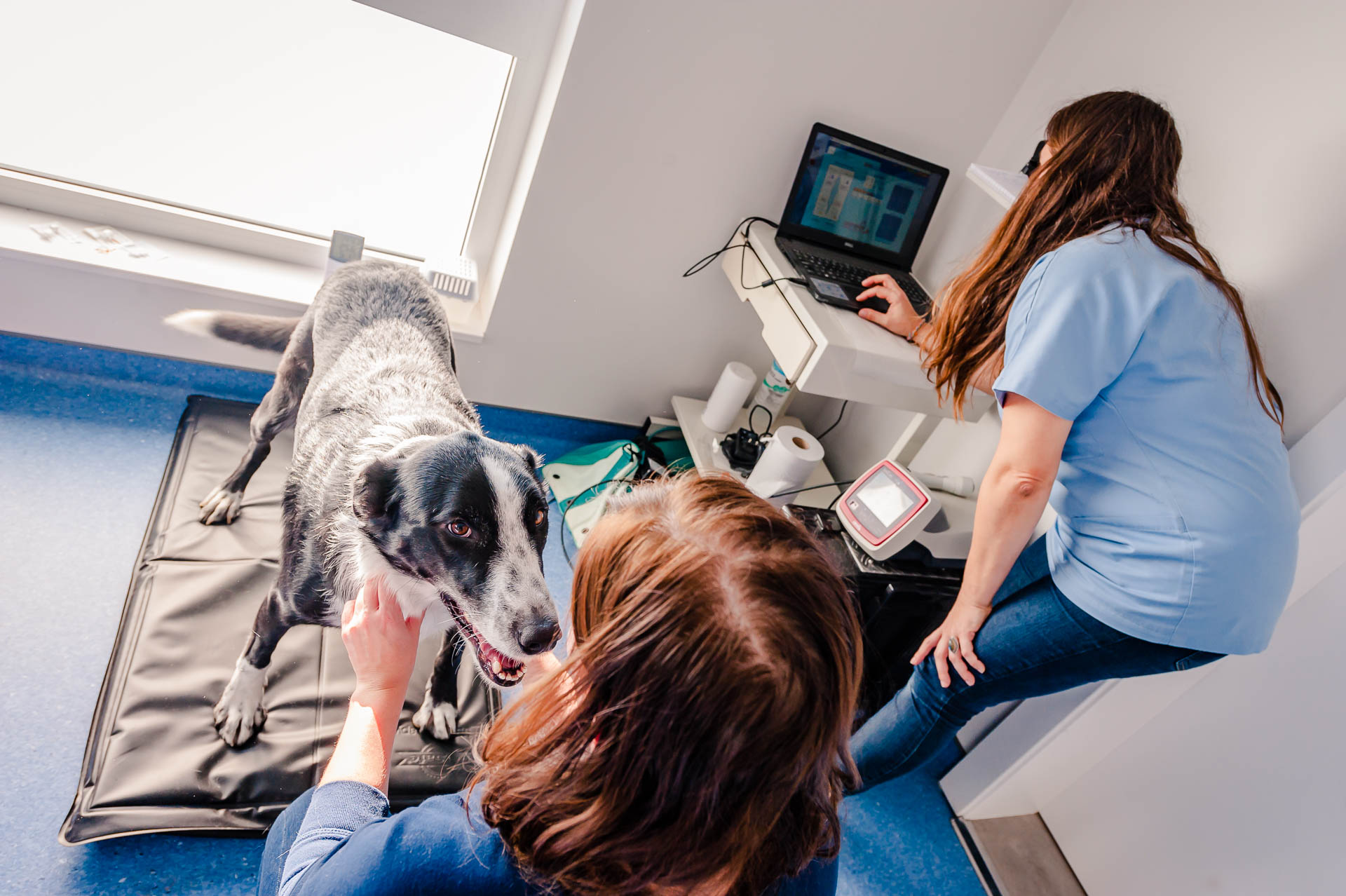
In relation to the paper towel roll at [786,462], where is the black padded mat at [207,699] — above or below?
below

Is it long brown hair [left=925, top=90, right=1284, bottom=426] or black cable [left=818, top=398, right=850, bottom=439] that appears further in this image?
black cable [left=818, top=398, right=850, bottom=439]

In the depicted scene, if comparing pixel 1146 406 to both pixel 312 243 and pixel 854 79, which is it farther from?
pixel 312 243

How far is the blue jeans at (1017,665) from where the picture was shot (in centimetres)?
123

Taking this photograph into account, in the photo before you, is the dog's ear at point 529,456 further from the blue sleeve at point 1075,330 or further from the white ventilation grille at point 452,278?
the white ventilation grille at point 452,278

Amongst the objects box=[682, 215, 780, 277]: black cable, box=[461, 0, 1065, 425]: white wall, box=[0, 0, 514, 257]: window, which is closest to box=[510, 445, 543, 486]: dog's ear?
box=[461, 0, 1065, 425]: white wall

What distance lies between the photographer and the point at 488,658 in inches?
39.2

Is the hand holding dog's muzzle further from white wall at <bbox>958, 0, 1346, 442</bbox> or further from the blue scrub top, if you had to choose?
white wall at <bbox>958, 0, 1346, 442</bbox>

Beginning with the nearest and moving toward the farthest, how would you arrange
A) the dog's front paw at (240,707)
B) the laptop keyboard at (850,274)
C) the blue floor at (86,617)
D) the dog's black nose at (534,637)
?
the dog's black nose at (534,637) < the blue floor at (86,617) < the dog's front paw at (240,707) < the laptop keyboard at (850,274)

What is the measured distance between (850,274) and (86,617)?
195 cm

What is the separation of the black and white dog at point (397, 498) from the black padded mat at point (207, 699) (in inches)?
2.6

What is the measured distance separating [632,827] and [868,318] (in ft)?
4.61

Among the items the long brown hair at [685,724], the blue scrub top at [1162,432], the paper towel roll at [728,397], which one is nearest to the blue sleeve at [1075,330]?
the blue scrub top at [1162,432]

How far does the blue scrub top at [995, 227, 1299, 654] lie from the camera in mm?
1042

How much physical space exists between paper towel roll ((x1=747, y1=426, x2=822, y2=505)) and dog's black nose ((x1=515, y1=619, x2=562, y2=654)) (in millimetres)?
999
